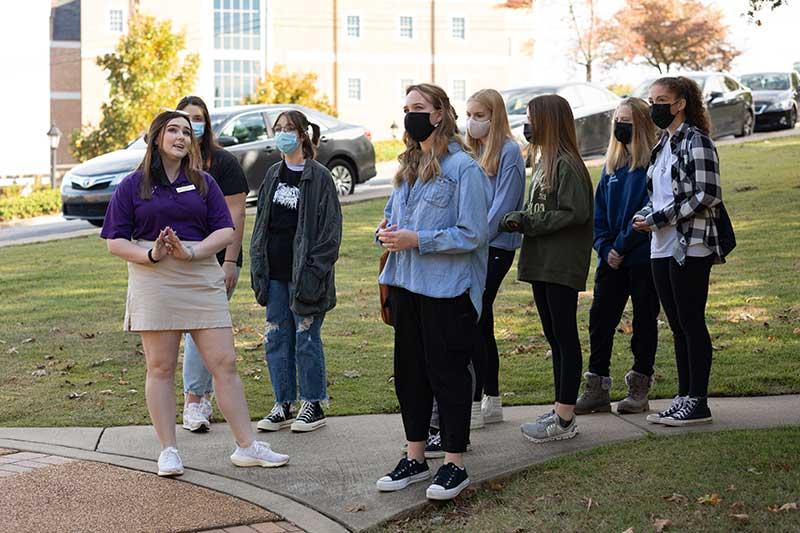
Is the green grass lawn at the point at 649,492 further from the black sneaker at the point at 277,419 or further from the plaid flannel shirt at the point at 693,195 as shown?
the black sneaker at the point at 277,419

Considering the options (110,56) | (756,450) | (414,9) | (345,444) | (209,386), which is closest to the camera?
(756,450)

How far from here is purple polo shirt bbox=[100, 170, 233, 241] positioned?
20.6ft

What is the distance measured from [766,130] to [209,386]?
84.5 ft

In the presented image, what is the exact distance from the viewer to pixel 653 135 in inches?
289

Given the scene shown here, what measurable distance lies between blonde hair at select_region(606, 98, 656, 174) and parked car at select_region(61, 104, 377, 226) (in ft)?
36.3

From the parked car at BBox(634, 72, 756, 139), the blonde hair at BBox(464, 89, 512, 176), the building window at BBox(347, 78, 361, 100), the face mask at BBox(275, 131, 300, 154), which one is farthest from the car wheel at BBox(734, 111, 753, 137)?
the building window at BBox(347, 78, 361, 100)

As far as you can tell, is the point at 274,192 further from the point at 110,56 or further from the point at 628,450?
the point at 110,56

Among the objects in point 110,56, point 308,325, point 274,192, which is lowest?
point 308,325

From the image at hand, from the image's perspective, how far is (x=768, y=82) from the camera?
104 ft

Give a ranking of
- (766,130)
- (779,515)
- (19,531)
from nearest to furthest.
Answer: (779,515) < (19,531) < (766,130)

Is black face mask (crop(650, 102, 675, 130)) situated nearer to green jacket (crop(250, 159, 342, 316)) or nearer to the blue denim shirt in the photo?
the blue denim shirt

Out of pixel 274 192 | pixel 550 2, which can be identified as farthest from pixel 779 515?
pixel 550 2

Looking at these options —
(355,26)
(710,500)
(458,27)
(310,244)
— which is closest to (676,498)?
(710,500)

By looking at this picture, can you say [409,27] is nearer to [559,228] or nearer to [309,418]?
[309,418]
